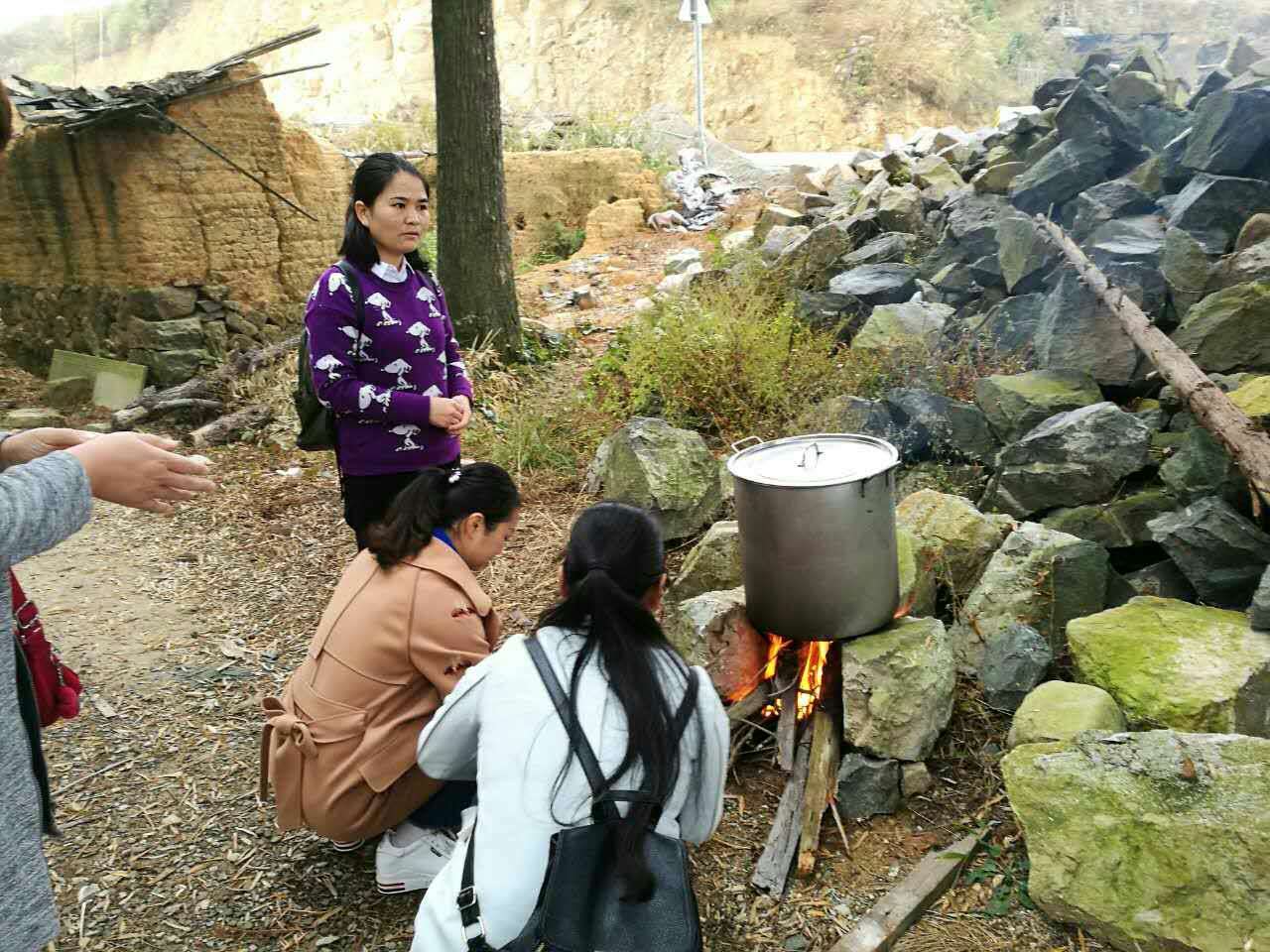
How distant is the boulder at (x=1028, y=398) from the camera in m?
4.95

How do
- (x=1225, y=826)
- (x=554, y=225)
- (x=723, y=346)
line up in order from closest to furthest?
(x=1225, y=826) < (x=723, y=346) < (x=554, y=225)

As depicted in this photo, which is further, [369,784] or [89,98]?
[89,98]

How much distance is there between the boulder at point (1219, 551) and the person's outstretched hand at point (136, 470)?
3.31 m

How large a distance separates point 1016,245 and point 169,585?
5472mm

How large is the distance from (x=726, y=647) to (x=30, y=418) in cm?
607

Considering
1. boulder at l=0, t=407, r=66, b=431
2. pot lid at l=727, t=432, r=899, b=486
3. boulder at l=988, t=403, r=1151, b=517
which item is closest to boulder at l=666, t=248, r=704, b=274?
boulder at l=0, t=407, r=66, b=431

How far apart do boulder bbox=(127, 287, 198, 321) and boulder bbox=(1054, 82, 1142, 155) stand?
6619mm

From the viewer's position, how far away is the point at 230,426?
6.83 m

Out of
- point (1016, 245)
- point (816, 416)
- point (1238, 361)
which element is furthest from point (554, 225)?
point (1238, 361)

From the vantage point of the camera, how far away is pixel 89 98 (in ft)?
23.0

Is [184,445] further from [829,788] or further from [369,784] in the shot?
[829,788]

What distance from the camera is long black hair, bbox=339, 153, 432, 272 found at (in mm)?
3344

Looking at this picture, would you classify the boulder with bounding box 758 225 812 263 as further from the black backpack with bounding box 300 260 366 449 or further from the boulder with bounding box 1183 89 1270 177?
the black backpack with bounding box 300 260 366 449

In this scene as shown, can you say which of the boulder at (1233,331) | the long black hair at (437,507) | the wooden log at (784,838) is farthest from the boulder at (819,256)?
the long black hair at (437,507)
